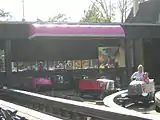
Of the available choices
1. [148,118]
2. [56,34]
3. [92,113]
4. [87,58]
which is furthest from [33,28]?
[148,118]

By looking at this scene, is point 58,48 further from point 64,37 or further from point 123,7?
point 123,7

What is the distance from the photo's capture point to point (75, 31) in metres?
27.6

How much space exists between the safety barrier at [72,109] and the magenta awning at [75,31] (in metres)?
11.4

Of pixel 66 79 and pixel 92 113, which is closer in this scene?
pixel 92 113

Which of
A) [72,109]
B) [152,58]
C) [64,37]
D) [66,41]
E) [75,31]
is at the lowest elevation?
[72,109]

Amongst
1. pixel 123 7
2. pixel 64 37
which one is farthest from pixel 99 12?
pixel 64 37

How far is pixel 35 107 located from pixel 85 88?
11.4 m

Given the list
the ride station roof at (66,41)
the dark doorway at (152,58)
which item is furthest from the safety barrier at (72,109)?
the dark doorway at (152,58)

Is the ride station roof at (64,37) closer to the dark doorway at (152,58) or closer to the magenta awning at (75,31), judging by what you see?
the magenta awning at (75,31)

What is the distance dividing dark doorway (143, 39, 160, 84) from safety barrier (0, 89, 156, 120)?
19.8 metres

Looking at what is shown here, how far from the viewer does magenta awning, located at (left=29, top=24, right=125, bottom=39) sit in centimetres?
2683

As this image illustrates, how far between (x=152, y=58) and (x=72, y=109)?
25112 mm

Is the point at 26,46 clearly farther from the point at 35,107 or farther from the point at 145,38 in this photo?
the point at 35,107

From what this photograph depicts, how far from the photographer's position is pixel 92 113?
8.73m
